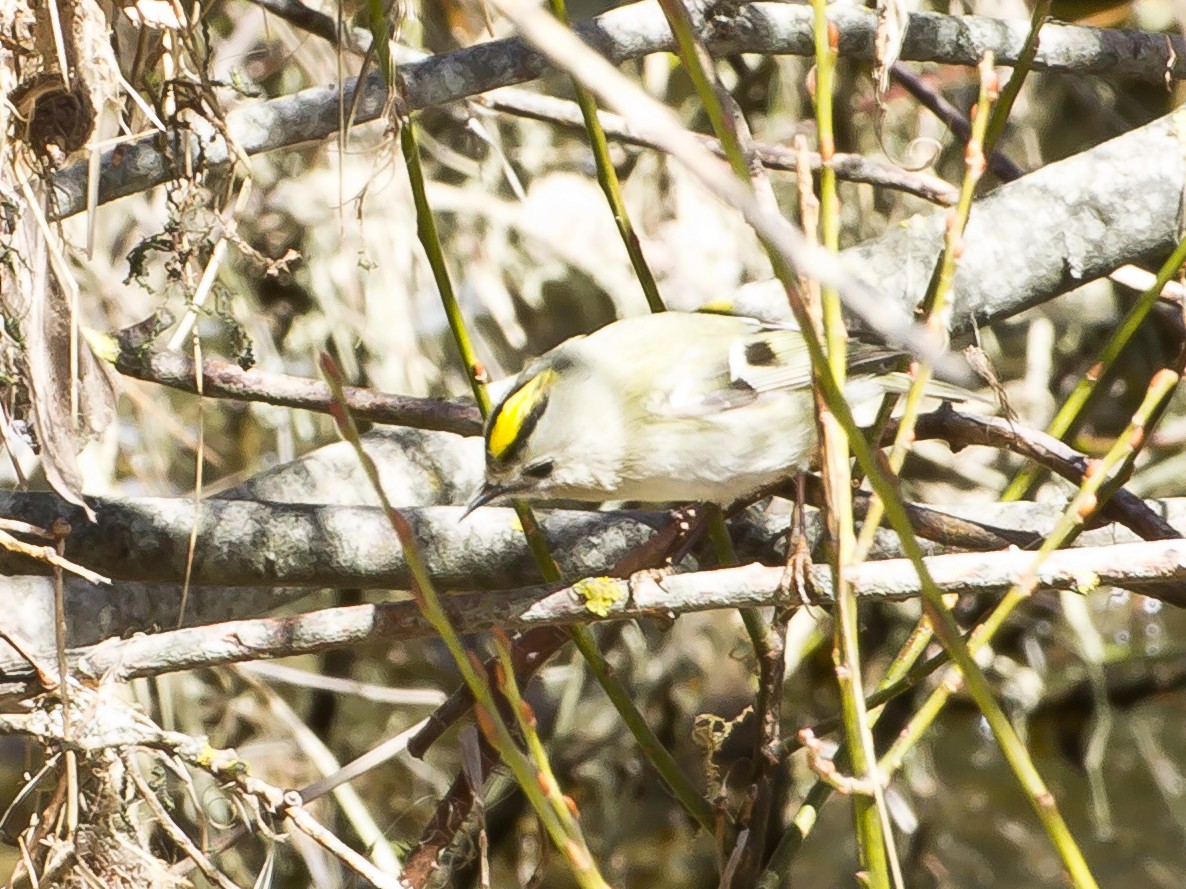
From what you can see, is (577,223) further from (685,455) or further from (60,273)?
(60,273)

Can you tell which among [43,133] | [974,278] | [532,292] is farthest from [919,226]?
[43,133]

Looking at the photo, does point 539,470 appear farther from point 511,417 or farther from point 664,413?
point 664,413

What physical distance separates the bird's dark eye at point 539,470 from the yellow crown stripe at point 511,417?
0.19 feet

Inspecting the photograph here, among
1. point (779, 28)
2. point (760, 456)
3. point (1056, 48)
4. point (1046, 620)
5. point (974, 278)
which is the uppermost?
point (779, 28)

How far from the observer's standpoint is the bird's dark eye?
2072 mm

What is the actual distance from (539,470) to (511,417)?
4.2 inches

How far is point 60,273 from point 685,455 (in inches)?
36.4

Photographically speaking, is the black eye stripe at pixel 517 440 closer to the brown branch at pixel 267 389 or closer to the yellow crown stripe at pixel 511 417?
the yellow crown stripe at pixel 511 417

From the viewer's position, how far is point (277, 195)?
316cm

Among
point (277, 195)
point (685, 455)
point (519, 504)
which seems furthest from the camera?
point (277, 195)

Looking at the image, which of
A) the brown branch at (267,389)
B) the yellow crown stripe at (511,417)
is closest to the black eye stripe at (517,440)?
the yellow crown stripe at (511,417)

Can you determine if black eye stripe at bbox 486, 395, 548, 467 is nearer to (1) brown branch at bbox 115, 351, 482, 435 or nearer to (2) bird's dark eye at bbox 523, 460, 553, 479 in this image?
(2) bird's dark eye at bbox 523, 460, 553, 479

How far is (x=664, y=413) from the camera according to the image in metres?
2.19

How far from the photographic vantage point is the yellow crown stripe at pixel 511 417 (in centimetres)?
201
